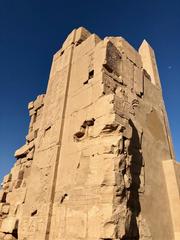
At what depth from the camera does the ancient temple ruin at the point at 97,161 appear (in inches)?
111

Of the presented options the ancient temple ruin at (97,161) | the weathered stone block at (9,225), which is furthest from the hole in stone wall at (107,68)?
the weathered stone block at (9,225)

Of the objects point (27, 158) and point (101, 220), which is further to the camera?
point (27, 158)

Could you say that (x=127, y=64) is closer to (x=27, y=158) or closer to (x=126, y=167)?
(x=126, y=167)

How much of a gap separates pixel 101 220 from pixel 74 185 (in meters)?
0.80

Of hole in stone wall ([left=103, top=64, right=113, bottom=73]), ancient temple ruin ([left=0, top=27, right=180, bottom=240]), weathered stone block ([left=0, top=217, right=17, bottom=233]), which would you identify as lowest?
weathered stone block ([left=0, top=217, right=17, bottom=233])

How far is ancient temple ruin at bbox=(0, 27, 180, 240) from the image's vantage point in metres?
2.83

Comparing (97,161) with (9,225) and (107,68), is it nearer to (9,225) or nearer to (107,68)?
(107,68)

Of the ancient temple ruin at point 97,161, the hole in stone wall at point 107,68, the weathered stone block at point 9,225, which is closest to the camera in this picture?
the ancient temple ruin at point 97,161

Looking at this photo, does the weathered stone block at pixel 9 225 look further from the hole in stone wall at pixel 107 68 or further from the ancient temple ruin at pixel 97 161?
the hole in stone wall at pixel 107 68

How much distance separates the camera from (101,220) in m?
2.58

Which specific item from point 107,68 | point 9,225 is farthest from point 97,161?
point 9,225

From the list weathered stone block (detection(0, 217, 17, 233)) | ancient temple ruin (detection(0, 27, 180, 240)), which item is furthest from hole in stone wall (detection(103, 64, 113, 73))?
weathered stone block (detection(0, 217, 17, 233))

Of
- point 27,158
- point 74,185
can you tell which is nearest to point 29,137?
point 27,158

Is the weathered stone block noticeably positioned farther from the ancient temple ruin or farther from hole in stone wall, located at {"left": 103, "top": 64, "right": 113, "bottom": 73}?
hole in stone wall, located at {"left": 103, "top": 64, "right": 113, "bottom": 73}
